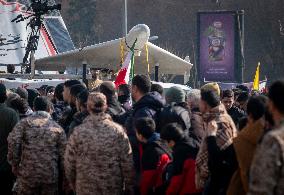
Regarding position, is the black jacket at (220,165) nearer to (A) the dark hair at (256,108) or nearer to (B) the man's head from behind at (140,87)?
(A) the dark hair at (256,108)

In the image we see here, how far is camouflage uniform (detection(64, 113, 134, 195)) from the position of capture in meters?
7.28

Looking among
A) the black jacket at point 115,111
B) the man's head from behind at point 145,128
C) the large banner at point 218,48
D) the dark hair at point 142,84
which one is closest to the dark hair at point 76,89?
the black jacket at point 115,111

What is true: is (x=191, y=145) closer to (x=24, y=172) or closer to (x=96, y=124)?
(x=96, y=124)

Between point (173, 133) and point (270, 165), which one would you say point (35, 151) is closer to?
point (173, 133)

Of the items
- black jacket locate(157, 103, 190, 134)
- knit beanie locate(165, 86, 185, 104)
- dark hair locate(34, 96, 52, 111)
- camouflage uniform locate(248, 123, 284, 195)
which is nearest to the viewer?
camouflage uniform locate(248, 123, 284, 195)

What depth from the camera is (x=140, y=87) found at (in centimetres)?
849

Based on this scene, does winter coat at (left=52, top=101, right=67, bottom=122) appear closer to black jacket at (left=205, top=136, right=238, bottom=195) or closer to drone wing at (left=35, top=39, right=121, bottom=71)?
black jacket at (left=205, top=136, right=238, bottom=195)

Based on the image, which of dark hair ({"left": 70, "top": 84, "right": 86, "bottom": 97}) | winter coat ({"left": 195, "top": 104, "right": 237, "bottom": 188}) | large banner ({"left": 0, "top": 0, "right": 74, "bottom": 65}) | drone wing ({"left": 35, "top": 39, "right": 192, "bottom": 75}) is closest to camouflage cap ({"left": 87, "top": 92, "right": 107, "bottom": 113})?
winter coat ({"left": 195, "top": 104, "right": 237, "bottom": 188})

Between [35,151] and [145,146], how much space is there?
1360 mm

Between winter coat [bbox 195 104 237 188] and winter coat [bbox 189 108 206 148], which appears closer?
winter coat [bbox 195 104 237 188]

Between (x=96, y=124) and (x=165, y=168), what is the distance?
31.0 inches

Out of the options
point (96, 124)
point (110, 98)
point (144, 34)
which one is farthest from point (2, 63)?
point (96, 124)

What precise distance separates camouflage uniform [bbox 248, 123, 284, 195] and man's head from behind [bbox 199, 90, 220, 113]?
7.69ft

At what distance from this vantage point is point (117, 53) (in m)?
17.8
